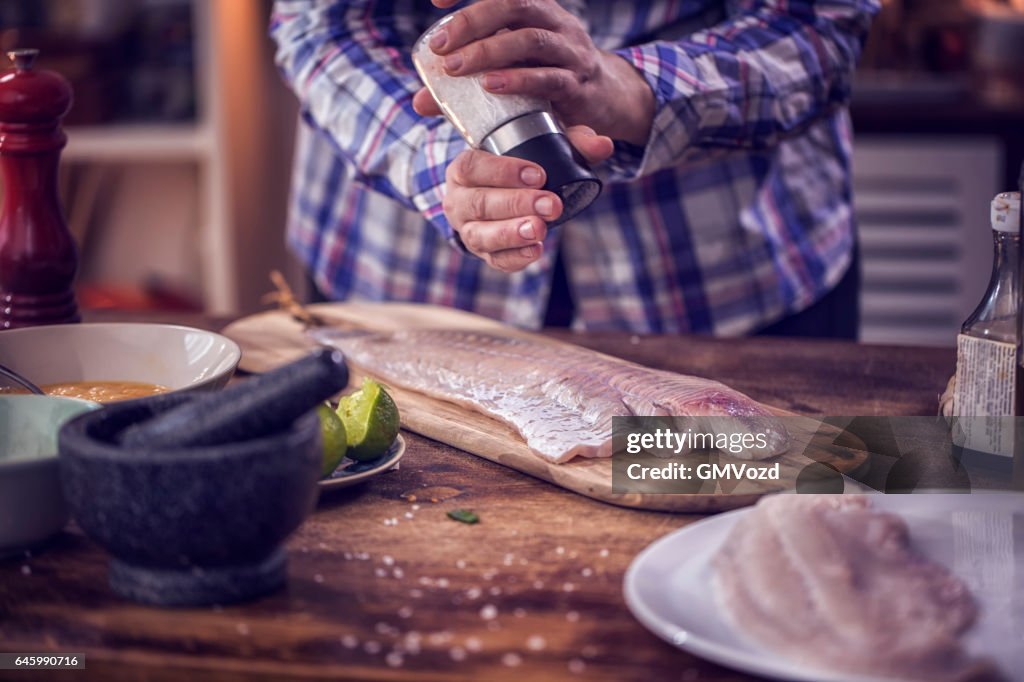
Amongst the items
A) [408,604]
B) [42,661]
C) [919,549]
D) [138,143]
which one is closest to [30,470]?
[42,661]

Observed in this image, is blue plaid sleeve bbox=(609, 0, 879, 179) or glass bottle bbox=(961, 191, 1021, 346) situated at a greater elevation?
blue plaid sleeve bbox=(609, 0, 879, 179)

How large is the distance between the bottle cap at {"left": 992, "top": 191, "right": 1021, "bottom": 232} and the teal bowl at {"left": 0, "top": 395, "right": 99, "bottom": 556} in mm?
780

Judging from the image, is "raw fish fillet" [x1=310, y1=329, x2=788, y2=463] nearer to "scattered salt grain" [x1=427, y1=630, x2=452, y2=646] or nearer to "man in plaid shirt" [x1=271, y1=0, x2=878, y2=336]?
"man in plaid shirt" [x1=271, y1=0, x2=878, y2=336]

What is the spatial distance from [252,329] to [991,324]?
3.23 ft

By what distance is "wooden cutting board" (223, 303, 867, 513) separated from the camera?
38.7 inches

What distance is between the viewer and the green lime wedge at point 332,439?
0.96 m

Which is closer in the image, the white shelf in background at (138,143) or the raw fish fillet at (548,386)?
the raw fish fillet at (548,386)

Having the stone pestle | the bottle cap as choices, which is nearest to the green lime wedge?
the stone pestle

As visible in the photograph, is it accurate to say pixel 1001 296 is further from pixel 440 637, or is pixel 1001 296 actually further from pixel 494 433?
pixel 440 637

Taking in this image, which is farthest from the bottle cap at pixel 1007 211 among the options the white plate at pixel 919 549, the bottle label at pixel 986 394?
the white plate at pixel 919 549

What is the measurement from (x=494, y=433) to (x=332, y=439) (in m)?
0.23

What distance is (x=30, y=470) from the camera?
82 cm

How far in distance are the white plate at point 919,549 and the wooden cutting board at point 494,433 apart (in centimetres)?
11

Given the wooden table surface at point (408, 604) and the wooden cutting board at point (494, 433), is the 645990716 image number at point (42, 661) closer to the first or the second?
the wooden table surface at point (408, 604)
